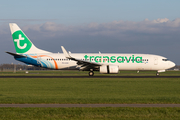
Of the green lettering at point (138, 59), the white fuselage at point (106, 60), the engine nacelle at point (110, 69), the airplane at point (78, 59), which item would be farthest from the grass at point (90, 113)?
the green lettering at point (138, 59)

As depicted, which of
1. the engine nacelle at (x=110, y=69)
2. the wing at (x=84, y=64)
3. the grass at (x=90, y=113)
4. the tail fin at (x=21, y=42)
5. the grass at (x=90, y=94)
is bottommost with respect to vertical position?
the grass at (x=90, y=113)

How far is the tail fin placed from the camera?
4628 centimetres

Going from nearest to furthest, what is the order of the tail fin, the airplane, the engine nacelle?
the engine nacelle
the airplane
the tail fin

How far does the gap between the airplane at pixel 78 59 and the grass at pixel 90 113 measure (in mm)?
31556

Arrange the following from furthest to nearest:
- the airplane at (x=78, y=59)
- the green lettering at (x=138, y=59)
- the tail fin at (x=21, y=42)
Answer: the tail fin at (x=21, y=42) → the green lettering at (x=138, y=59) → the airplane at (x=78, y=59)

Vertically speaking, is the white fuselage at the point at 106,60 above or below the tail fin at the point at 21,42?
below

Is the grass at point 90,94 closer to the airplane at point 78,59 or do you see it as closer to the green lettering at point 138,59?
the airplane at point 78,59

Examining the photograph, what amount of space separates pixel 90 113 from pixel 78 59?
3345 cm

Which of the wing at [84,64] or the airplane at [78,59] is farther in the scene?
the airplane at [78,59]

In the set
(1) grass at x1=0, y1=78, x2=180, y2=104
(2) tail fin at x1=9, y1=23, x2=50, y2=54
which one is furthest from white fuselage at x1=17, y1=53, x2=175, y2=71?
(1) grass at x1=0, y1=78, x2=180, y2=104

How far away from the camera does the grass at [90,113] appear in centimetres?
1083

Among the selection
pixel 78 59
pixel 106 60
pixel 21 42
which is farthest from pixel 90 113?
pixel 21 42

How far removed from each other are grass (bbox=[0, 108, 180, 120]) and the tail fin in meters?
34.4

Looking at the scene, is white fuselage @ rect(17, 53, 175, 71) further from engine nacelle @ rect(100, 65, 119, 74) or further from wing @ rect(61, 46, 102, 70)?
engine nacelle @ rect(100, 65, 119, 74)
